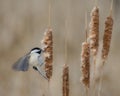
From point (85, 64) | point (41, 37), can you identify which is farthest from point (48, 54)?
point (41, 37)

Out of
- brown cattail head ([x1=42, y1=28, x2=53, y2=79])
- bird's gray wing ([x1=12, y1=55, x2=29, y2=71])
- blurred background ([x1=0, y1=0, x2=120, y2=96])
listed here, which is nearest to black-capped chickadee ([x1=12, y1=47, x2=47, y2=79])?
bird's gray wing ([x1=12, y1=55, x2=29, y2=71])

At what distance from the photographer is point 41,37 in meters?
3.72

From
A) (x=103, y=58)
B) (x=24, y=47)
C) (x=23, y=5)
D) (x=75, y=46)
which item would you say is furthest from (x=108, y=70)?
(x=103, y=58)

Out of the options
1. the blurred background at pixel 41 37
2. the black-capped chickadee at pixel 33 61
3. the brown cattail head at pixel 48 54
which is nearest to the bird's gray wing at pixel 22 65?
the black-capped chickadee at pixel 33 61

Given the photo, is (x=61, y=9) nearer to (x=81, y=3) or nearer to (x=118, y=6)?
(x=81, y=3)

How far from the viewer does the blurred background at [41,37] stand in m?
3.31

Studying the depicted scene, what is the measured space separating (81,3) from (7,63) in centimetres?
72

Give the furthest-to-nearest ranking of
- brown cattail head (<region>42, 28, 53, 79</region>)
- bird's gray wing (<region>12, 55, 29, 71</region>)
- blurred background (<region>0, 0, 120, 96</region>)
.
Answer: blurred background (<region>0, 0, 120, 96</region>) < bird's gray wing (<region>12, 55, 29, 71</region>) < brown cattail head (<region>42, 28, 53, 79</region>)

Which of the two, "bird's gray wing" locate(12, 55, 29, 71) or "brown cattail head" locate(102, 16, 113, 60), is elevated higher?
"brown cattail head" locate(102, 16, 113, 60)

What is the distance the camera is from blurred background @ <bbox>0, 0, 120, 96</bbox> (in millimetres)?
3314

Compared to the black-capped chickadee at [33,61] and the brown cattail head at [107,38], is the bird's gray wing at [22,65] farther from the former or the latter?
the brown cattail head at [107,38]

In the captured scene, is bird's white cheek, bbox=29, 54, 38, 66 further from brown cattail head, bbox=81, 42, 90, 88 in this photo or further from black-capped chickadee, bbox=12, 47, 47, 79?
brown cattail head, bbox=81, 42, 90, 88

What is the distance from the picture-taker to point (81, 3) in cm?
380

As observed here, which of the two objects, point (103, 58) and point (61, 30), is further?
point (61, 30)
